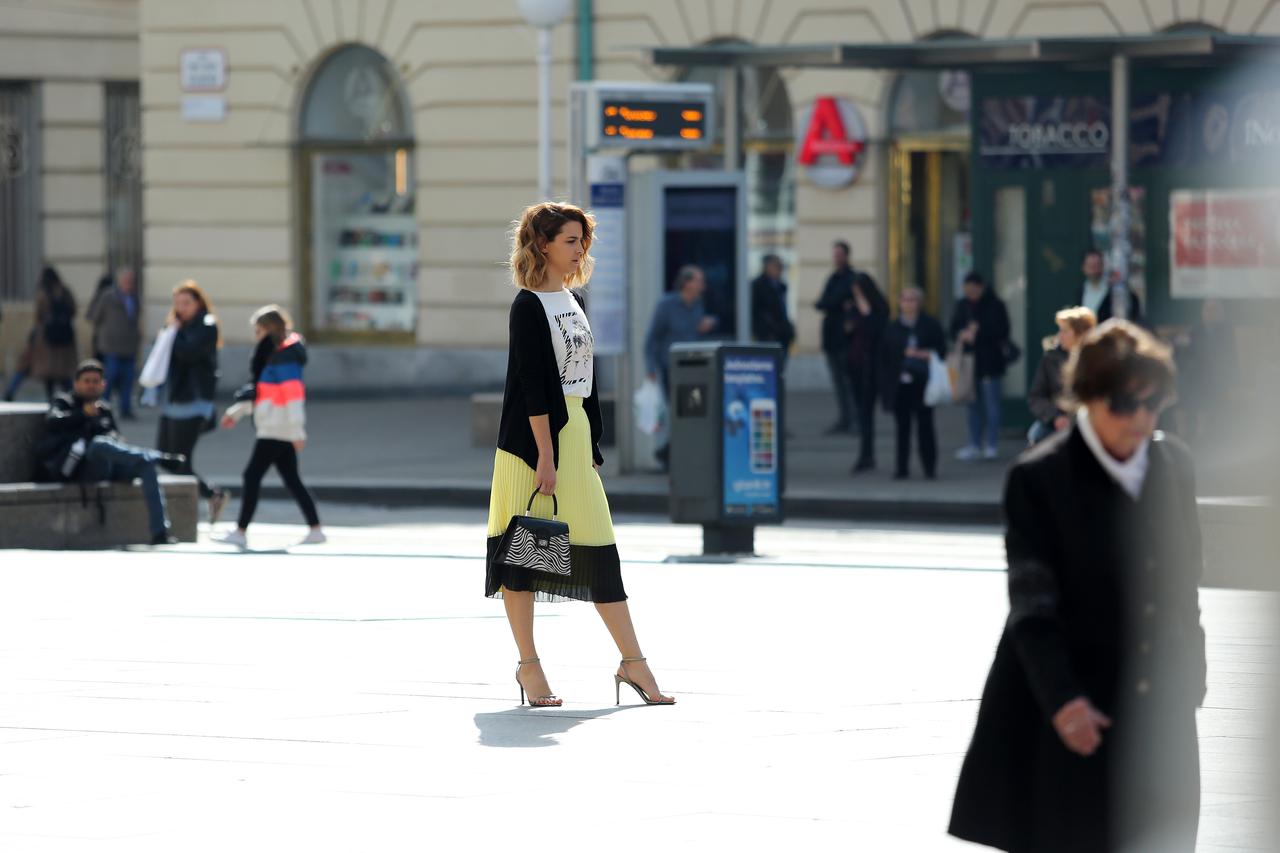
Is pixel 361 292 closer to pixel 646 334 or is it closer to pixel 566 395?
pixel 646 334

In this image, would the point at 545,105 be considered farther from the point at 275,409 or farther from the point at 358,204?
the point at 358,204

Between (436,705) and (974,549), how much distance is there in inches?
255

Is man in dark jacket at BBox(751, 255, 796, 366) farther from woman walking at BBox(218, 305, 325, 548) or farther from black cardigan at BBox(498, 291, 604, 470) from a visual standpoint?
black cardigan at BBox(498, 291, 604, 470)

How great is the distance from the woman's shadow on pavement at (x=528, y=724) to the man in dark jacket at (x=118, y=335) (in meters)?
17.1

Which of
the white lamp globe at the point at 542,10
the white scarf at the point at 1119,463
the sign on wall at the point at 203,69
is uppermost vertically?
the sign on wall at the point at 203,69

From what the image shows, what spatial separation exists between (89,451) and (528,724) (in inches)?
276

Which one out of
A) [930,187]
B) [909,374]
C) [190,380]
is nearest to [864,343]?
[909,374]

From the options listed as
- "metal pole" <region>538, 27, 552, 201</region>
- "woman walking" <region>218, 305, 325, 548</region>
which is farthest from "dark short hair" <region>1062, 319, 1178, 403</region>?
"metal pole" <region>538, 27, 552, 201</region>

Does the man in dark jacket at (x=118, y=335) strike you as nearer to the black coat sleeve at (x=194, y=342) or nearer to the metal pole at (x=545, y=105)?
the metal pole at (x=545, y=105)

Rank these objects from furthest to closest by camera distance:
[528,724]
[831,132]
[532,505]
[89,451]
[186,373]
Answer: [831,132]
[186,373]
[89,451]
[532,505]
[528,724]

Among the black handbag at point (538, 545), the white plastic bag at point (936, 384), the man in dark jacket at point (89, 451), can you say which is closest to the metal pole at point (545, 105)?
the white plastic bag at point (936, 384)

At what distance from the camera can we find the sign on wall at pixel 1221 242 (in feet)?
59.9

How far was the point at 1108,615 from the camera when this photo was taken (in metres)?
4.34

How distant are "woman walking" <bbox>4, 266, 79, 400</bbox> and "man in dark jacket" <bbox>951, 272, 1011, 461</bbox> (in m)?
9.84
